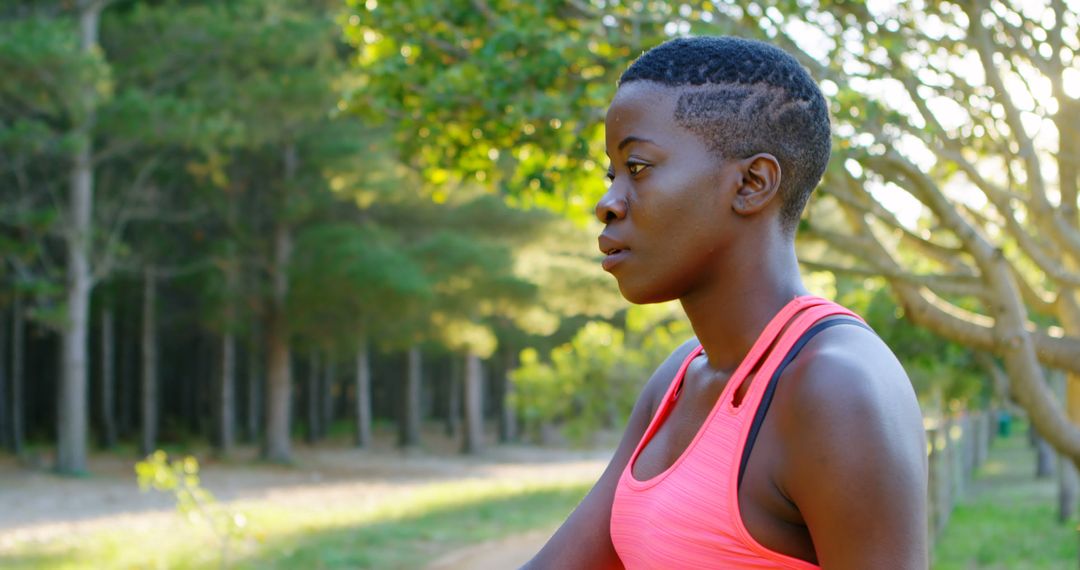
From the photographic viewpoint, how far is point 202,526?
12.4m

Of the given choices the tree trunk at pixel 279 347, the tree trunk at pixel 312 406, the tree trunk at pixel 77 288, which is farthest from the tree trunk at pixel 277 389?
the tree trunk at pixel 312 406

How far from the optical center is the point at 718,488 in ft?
4.29

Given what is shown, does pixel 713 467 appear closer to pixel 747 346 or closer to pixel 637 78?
pixel 747 346

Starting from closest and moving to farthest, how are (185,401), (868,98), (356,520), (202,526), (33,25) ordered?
1. (868,98)
2. (202,526)
3. (356,520)
4. (33,25)
5. (185,401)

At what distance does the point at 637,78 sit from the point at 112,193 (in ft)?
78.9

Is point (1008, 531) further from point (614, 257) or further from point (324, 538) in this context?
point (614, 257)

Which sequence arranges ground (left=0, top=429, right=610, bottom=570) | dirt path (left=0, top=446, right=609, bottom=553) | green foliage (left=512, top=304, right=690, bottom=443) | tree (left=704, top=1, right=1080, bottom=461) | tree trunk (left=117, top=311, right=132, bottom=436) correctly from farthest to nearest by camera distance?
tree trunk (left=117, top=311, right=132, bottom=436)
dirt path (left=0, top=446, right=609, bottom=553)
ground (left=0, top=429, right=610, bottom=570)
green foliage (left=512, top=304, right=690, bottom=443)
tree (left=704, top=1, right=1080, bottom=461)

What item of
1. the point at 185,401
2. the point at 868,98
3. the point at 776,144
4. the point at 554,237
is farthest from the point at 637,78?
the point at 185,401

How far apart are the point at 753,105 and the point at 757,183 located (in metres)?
0.09

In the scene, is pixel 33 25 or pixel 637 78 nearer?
pixel 637 78

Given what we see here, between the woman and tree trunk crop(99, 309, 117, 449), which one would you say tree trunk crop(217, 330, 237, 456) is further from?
the woman

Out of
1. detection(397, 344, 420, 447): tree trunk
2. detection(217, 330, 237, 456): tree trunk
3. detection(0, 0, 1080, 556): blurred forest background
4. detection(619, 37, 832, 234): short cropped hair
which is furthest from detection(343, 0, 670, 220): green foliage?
detection(397, 344, 420, 447): tree trunk

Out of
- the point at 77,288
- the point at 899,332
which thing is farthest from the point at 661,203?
the point at 77,288

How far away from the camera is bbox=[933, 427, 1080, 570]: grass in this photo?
1233cm
